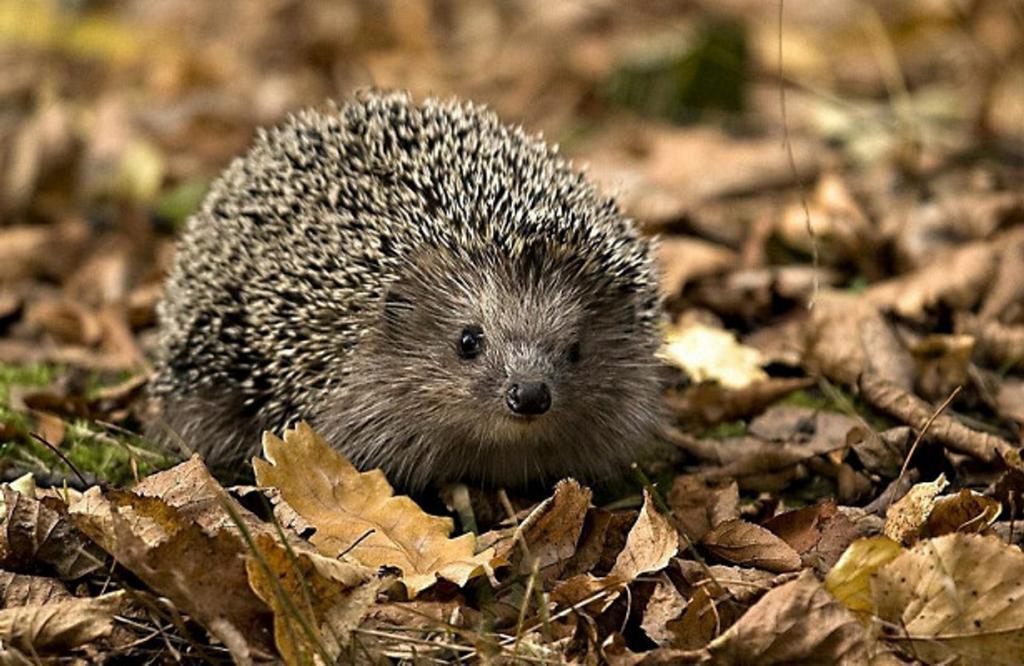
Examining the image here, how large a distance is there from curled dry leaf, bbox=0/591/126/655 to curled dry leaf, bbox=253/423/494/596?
2.60ft

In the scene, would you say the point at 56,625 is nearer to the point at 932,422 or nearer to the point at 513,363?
the point at 513,363

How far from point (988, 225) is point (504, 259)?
4016 mm

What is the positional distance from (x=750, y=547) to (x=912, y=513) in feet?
1.89

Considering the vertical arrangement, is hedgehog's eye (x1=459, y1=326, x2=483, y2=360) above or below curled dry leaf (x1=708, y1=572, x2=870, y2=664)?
above

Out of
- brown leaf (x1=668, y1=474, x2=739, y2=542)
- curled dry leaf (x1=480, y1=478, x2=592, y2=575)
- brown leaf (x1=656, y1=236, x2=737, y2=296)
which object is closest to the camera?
curled dry leaf (x1=480, y1=478, x2=592, y2=575)

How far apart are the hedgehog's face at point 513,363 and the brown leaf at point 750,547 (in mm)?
877

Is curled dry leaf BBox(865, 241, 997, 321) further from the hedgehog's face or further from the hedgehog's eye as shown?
the hedgehog's eye

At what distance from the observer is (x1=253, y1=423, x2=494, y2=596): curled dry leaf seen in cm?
472

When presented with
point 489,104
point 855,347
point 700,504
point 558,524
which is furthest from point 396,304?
point 489,104

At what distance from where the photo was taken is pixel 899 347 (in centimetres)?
689

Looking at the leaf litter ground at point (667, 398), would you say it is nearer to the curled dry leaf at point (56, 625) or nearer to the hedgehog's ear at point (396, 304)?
the curled dry leaf at point (56, 625)

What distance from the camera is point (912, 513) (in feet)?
15.9

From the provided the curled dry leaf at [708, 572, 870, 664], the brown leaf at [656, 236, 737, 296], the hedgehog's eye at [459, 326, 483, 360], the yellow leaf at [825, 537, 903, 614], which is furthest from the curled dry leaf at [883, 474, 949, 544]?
the brown leaf at [656, 236, 737, 296]

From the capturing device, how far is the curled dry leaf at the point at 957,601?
4.18 m
